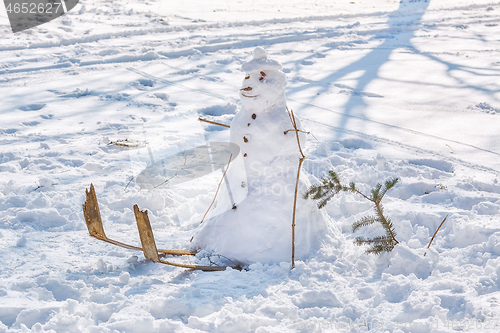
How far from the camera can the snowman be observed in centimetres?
254

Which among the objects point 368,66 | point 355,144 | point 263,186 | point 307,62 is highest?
point 263,186

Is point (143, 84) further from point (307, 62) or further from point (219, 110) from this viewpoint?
point (307, 62)

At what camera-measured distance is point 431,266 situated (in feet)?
8.09

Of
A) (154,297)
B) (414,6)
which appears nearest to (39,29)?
(154,297)

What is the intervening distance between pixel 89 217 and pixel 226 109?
9.75 feet

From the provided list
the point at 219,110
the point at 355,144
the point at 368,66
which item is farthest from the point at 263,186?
the point at 368,66

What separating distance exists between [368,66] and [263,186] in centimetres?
525

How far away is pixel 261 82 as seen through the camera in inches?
98.6

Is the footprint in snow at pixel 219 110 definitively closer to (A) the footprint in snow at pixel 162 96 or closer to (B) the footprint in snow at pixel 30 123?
(A) the footprint in snow at pixel 162 96

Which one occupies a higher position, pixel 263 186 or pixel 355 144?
pixel 263 186

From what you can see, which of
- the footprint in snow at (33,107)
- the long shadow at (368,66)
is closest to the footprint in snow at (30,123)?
the footprint in snow at (33,107)

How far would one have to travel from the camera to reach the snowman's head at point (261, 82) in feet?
8.16

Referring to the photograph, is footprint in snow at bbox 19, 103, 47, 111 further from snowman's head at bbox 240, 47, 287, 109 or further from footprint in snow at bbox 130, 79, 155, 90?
snowman's head at bbox 240, 47, 287, 109

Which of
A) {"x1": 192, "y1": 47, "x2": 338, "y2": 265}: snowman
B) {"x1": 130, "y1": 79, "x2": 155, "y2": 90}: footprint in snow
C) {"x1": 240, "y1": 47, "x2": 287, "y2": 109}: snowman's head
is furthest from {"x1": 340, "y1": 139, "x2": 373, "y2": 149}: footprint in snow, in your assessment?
{"x1": 130, "y1": 79, "x2": 155, "y2": 90}: footprint in snow
